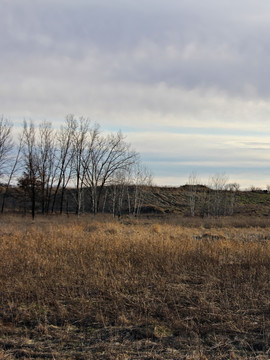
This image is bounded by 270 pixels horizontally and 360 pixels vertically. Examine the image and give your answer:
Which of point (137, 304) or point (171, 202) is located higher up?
point (171, 202)

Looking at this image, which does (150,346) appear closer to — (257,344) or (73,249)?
(257,344)

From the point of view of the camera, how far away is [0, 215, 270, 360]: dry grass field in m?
3.82

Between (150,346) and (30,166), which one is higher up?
(30,166)

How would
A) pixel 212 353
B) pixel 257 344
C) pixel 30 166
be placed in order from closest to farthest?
pixel 212 353
pixel 257 344
pixel 30 166

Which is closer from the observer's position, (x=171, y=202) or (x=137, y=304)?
(x=137, y=304)

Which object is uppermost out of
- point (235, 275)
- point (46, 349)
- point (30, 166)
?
point (30, 166)

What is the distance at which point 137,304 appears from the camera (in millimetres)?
4945

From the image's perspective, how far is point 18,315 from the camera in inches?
181

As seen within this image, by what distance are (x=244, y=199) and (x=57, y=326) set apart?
63817 mm

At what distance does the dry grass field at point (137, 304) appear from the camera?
3820mm

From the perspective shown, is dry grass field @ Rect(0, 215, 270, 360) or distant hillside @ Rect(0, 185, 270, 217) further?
distant hillside @ Rect(0, 185, 270, 217)

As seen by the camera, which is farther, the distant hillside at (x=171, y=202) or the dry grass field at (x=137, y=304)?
the distant hillside at (x=171, y=202)

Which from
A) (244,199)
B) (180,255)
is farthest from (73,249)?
(244,199)

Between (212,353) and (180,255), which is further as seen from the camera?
(180,255)
